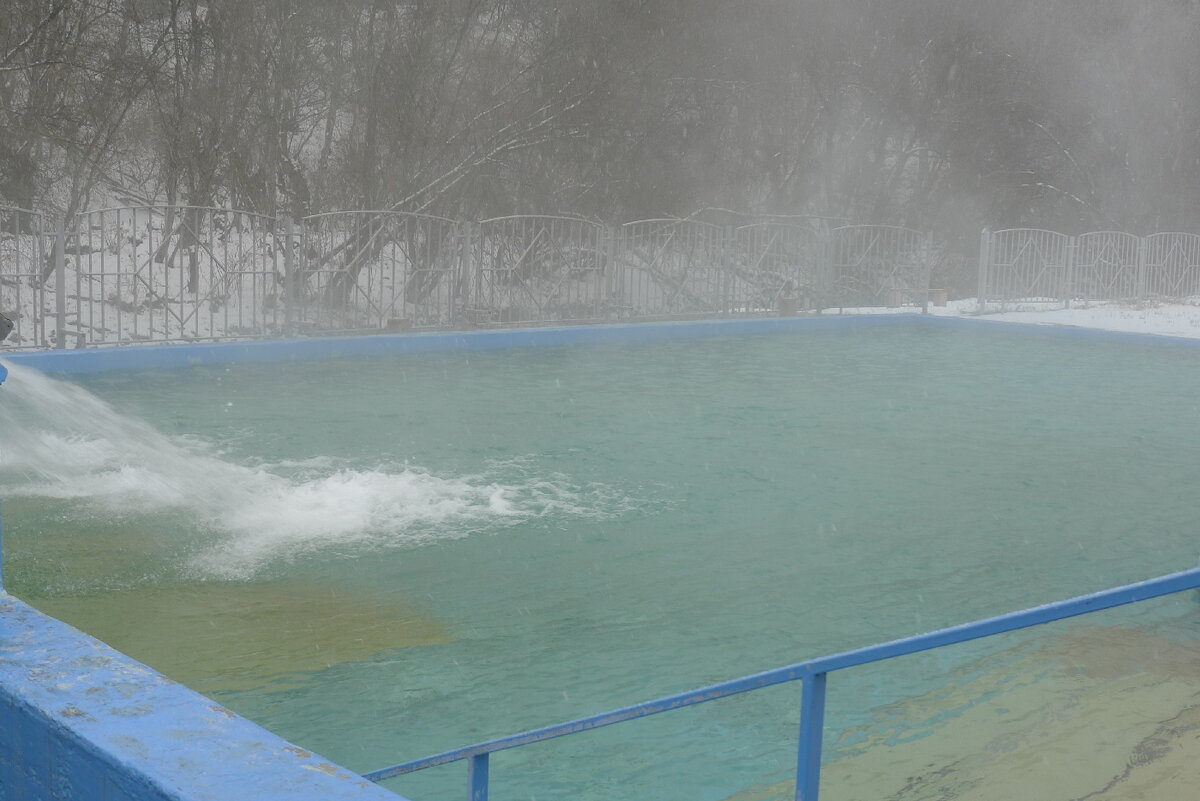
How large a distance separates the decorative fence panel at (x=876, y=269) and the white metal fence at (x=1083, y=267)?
1.08m

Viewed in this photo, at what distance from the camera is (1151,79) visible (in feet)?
79.7

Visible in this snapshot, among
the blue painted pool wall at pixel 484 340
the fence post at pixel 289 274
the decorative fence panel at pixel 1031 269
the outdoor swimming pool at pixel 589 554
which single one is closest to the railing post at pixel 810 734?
the outdoor swimming pool at pixel 589 554

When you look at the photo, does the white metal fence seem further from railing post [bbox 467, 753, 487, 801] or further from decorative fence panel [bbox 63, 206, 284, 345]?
railing post [bbox 467, 753, 487, 801]

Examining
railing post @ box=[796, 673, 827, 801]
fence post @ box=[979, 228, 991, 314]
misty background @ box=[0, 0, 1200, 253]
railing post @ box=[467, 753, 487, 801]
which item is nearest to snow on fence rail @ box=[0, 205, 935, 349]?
fence post @ box=[979, 228, 991, 314]

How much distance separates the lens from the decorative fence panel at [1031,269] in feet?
63.0

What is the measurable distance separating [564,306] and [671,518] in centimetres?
975

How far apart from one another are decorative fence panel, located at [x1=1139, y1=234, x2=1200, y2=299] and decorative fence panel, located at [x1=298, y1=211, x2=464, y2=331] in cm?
1215

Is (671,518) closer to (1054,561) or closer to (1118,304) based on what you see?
(1054,561)

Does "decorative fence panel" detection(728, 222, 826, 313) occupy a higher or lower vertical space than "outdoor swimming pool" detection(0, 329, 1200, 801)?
higher

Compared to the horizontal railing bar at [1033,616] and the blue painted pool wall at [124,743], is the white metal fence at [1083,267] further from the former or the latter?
the blue painted pool wall at [124,743]

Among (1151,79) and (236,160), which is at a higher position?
(1151,79)

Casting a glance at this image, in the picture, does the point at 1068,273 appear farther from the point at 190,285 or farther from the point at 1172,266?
the point at 190,285

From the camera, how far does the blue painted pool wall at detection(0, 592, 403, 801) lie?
5.33 ft

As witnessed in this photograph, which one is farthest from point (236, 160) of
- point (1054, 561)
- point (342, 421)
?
point (1054, 561)
